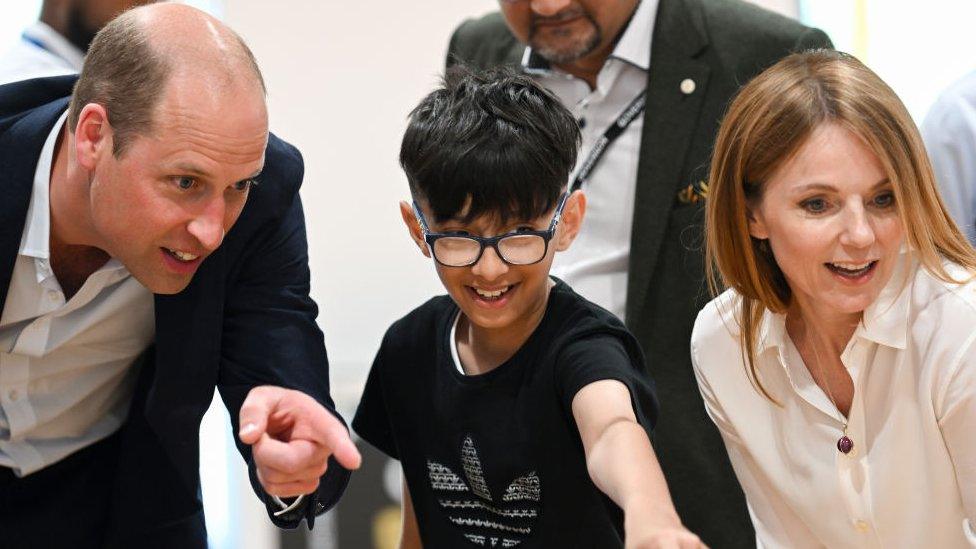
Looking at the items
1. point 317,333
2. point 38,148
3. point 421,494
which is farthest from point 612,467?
point 38,148


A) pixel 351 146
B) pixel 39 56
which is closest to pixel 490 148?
pixel 39 56

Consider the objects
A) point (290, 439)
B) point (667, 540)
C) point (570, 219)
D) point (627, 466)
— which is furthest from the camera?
point (570, 219)

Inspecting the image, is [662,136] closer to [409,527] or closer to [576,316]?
[576,316]

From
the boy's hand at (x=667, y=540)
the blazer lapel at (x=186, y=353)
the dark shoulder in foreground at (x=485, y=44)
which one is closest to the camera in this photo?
the boy's hand at (x=667, y=540)

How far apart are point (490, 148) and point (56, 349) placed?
2.73ft

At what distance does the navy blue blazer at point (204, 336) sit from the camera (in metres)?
2.26

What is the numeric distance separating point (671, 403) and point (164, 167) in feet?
3.83

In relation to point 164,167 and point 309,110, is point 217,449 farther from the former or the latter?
point 164,167

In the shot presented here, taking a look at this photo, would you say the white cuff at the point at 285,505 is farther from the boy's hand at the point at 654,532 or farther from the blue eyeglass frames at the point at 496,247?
the boy's hand at the point at 654,532

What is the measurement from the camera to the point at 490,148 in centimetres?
224

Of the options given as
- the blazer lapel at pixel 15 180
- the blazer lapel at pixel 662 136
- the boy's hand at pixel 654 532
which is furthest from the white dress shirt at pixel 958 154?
the blazer lapel at pixel 15 180

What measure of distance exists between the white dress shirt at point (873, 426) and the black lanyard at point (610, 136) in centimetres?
67

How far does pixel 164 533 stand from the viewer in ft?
8.14

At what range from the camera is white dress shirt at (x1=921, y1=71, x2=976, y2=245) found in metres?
2.60
